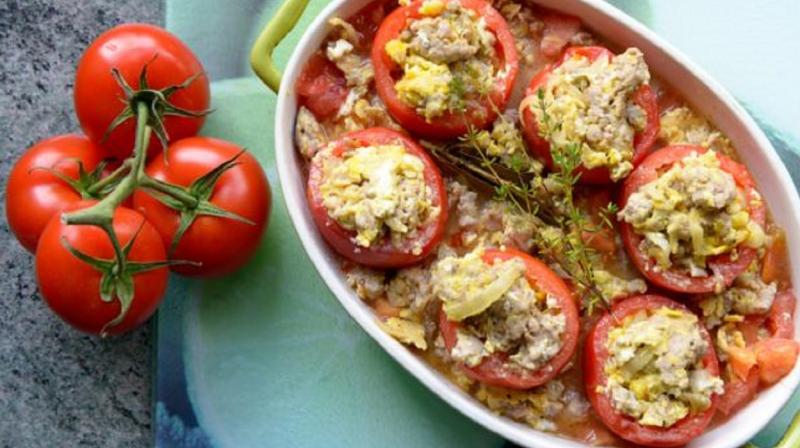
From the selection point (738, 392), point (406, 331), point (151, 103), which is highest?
point (151, 103)

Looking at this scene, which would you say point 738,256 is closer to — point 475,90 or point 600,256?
point 600,256

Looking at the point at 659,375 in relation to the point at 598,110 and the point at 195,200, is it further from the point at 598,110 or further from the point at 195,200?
the point at 195,200

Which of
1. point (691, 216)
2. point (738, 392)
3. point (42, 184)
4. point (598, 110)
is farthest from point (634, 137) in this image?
point (42, 184)

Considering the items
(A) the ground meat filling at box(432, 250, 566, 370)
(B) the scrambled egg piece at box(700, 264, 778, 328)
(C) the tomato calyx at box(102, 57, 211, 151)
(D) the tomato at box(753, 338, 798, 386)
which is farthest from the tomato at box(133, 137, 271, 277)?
(D) the tomato at box(753, 338, 798, 386)

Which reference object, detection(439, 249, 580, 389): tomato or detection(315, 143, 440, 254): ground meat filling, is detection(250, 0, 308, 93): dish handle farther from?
detection(439, 249, 580, 389): tomato

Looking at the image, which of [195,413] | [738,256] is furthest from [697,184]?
[195,413]

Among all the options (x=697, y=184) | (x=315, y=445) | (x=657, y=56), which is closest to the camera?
(x=697, y=184)
